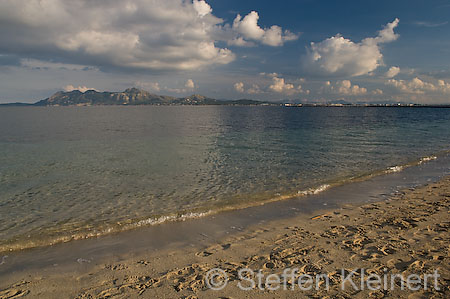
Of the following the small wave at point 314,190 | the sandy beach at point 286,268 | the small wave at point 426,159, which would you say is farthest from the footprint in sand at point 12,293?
the small wave at point 426,159

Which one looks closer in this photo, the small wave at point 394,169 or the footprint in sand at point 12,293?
the footprint in sand at point 12,293

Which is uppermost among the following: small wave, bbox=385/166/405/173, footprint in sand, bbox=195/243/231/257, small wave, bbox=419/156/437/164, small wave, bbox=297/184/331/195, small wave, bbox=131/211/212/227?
small wave, bbox=419/156/437/164

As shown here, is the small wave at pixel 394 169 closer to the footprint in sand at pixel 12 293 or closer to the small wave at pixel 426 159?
the small wave at pixel 426 159

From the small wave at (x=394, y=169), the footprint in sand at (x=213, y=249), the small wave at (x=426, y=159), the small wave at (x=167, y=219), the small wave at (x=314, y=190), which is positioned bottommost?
the small wave at (x=167, y=219)

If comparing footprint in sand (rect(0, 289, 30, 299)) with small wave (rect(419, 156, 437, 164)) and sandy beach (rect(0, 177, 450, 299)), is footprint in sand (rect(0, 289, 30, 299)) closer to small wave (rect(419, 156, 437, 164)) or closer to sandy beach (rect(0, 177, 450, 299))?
sandy beach (rect(0, 177, 450, 299))

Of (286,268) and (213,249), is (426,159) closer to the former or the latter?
(286,268)

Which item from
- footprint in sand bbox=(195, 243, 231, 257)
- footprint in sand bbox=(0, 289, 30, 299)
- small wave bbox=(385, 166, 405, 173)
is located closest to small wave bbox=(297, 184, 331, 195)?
footprint in sand bbox=(195, 243, 231, 257)

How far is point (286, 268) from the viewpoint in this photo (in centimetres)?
798

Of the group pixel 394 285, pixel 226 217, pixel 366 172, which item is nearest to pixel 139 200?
pixel 226 217

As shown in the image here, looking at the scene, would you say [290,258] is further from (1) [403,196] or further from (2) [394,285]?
(1) [403,196]

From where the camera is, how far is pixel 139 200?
15695 millimetres

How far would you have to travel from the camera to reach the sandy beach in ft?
22.7

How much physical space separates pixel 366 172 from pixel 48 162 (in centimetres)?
3150

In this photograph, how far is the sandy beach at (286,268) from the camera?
693 cm
